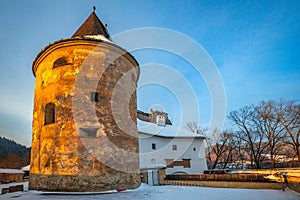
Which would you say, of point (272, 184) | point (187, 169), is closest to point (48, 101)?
point (272, 184)

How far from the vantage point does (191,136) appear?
24672 mm

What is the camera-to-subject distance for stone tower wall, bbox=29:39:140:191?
29.5 ft

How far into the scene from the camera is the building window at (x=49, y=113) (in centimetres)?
1018

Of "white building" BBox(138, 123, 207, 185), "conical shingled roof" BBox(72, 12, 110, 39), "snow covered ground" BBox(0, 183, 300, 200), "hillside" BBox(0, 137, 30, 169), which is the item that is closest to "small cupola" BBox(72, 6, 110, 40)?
"conical shingled roof" BBox(72, 12, 110, 39)

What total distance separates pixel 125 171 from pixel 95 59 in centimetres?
579

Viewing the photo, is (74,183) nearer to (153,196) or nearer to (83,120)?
(83,120)

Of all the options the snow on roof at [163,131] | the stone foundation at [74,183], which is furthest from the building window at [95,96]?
the snow on roof at [163,131]

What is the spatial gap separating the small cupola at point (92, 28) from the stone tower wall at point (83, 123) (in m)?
2.10

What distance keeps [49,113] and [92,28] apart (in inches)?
231

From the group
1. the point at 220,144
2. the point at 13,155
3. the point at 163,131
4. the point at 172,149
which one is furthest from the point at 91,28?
the point at 13,155

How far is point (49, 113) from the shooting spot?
10336mm

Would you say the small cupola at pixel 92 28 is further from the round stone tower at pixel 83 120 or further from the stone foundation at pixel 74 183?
the stone foundation at pixel 74 183

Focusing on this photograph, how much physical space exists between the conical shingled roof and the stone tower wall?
2.21 m

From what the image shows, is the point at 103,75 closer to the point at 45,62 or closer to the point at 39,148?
the point at 45,62
